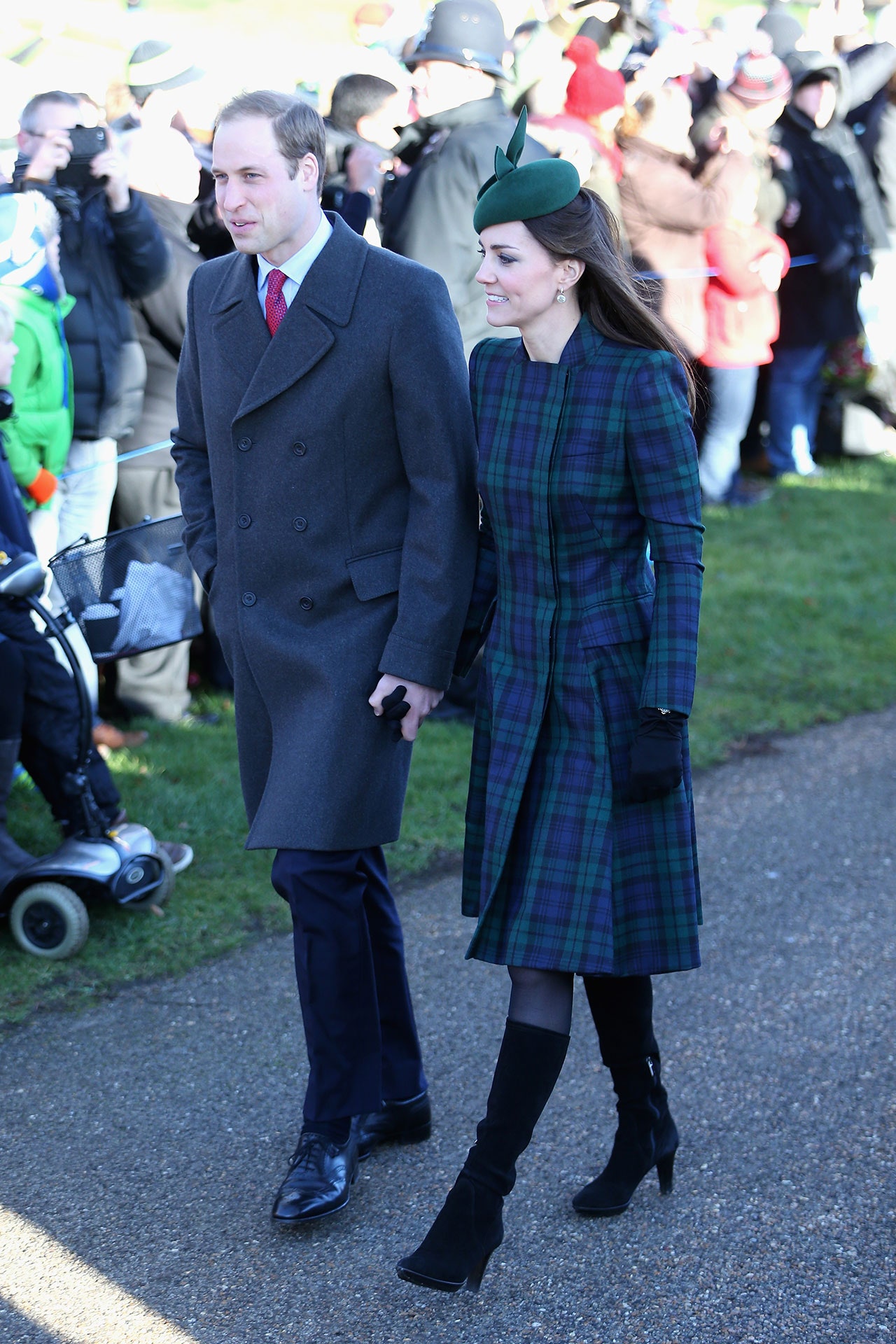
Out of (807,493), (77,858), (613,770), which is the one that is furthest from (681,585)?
(807,493)

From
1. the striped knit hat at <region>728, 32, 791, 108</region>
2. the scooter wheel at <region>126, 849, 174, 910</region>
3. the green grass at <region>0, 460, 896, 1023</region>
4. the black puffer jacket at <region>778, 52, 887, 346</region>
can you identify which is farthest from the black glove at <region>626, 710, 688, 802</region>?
the black puffer jacket at <region>778, 52, 887, 346</region>

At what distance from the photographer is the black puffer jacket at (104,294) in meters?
5.42

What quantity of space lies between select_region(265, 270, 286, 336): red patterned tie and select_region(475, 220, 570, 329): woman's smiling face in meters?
0.43

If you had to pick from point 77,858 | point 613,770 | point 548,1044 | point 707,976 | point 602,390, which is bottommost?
point 707,976

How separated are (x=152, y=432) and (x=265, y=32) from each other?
74.5 ft

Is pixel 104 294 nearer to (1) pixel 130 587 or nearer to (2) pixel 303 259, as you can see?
(1) pixel 130 587

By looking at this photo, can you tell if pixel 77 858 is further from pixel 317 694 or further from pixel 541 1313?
pixel 541 1313

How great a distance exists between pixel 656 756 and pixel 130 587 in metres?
1.92

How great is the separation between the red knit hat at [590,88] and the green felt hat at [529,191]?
17.8 ft

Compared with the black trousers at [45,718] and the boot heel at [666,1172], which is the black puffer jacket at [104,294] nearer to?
the black trousers at [45,718]

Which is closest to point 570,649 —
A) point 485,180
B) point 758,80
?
point 485,180

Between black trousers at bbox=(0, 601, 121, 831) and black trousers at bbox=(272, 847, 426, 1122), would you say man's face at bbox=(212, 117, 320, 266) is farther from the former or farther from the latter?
black trousers at bbox=(0, 601, 121, 831)

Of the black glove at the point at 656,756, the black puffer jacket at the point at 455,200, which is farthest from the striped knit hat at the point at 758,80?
the black glove at the point at 656,756

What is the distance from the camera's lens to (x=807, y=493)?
9.87 m
